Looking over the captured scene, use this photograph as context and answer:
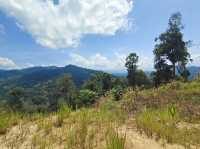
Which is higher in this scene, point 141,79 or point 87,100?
point 141,79

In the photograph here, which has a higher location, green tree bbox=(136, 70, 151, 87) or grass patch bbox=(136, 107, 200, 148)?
green tree bbox=(136, 70, 151, 87)

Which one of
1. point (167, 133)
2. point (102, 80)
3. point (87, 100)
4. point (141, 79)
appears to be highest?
point (102, 80)

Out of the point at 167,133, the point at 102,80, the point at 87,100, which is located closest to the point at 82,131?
the point at 167,133

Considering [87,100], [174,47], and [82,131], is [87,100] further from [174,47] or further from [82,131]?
[174,47]

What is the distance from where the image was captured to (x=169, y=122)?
692cm

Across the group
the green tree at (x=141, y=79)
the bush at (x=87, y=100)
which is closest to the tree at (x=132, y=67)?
the green tree at (x=141, y=79)

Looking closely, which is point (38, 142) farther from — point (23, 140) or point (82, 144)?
point (82, 144)

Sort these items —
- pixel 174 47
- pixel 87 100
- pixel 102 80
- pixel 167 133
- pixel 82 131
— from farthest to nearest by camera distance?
pixel 102 80
pixel 174 47
pixel 87 100
pixel 167 133
pixel 82 131

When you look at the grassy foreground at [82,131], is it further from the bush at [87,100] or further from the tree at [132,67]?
the tree at [132,67]

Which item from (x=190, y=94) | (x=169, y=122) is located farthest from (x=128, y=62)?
(x=169, y=122)

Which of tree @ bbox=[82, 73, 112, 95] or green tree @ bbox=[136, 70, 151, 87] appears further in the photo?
tree @ bbox=[82, 73, 112, 95]

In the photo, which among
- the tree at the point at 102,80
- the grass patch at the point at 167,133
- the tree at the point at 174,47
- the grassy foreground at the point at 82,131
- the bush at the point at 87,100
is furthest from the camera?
the tree at the point at 102,80

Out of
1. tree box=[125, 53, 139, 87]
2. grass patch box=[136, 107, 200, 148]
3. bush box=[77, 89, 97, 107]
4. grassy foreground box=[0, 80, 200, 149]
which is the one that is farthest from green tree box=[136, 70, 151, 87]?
grass patch box=[136, 107, 200, 148]

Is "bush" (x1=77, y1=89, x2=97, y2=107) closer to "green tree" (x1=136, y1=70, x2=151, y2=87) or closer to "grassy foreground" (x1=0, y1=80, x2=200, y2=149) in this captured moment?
"grassy foreground" (x1=0, y1=80, x2=200, y2=149)
